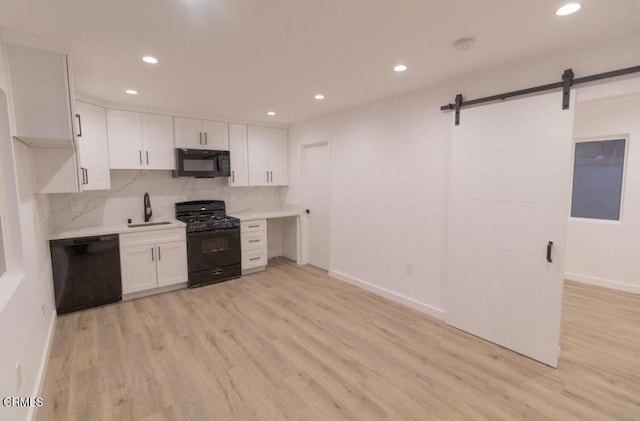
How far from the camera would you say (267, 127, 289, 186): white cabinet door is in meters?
5.28

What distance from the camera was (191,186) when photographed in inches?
187

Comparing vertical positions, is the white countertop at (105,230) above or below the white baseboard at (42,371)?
above

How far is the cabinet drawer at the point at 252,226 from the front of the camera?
4693 millimetres

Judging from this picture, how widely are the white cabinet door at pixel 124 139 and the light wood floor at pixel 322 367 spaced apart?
1826 millimetres

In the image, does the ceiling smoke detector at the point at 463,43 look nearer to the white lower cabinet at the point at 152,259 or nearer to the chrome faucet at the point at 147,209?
the white lower cabinet at the point at 152,259

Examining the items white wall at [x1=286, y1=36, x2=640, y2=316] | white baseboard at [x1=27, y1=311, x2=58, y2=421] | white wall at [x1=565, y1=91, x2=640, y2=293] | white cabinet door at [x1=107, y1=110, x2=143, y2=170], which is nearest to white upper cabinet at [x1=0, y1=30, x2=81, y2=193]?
white cabinet door at [x1=107, y1=110, x2=143, y2=170]

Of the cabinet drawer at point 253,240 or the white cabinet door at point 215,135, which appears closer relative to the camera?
the white cabinet door at point 215,135

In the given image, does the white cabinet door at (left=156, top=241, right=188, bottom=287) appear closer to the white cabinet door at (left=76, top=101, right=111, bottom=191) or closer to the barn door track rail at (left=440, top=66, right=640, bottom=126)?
the white cabinet door at (left=76, top=101, right=111, bottom=191)

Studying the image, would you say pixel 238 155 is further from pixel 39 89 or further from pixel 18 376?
pixel 18 376

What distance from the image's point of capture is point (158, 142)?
415 cm

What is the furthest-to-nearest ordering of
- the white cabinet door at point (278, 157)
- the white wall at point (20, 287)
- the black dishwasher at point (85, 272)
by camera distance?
the white cabinet door at point (278, 157) < the black dishwasher at point (85, 272) < the white wall at point (20, 287)

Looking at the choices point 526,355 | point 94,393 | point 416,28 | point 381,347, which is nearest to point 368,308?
point 381,347

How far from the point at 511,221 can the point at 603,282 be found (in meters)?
2.77

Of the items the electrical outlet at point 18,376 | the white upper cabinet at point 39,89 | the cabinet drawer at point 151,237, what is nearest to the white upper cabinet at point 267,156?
the cabinet drawer at point 151,237
